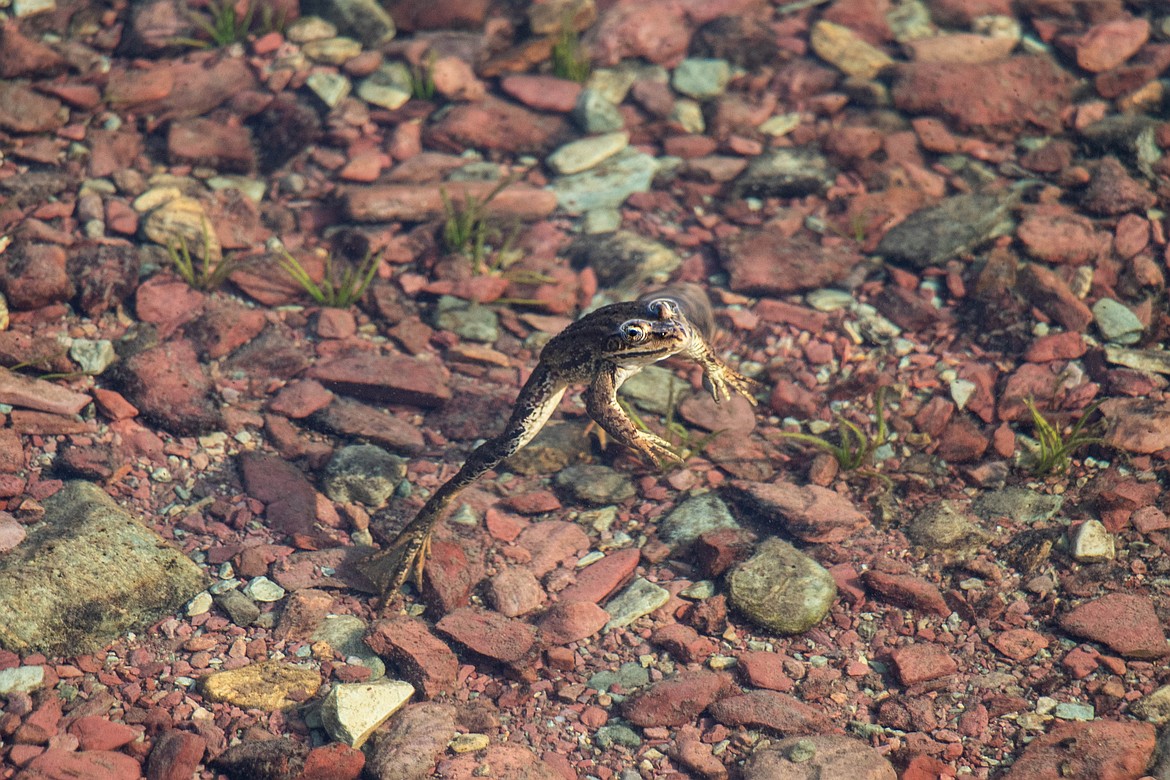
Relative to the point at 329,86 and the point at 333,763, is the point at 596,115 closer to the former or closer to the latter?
the point at 329,86

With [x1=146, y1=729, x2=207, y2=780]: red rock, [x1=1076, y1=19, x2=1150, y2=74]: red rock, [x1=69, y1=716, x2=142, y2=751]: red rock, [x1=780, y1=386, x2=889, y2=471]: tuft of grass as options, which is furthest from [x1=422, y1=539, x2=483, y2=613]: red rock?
[x1=1076, y1=19, x2=1150, y2=74]: red rock

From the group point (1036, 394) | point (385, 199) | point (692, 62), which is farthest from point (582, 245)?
point (1036, 394)

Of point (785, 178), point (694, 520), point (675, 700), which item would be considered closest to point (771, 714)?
point (675, 700)

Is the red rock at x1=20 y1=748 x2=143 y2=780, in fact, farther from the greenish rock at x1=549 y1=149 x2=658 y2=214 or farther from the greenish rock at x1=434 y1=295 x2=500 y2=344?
the greenish rock at x1=549 y1=149 x2=658 y2=214

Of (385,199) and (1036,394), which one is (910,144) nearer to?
(1036,394)

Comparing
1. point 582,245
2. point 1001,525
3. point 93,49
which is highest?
point 93,49

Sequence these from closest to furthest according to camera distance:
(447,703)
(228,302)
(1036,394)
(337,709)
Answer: (337,709) → (447,703) → (1036,394) → (228,302)

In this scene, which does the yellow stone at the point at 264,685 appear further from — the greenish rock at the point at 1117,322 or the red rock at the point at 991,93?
the red rock at the point at 991,93
